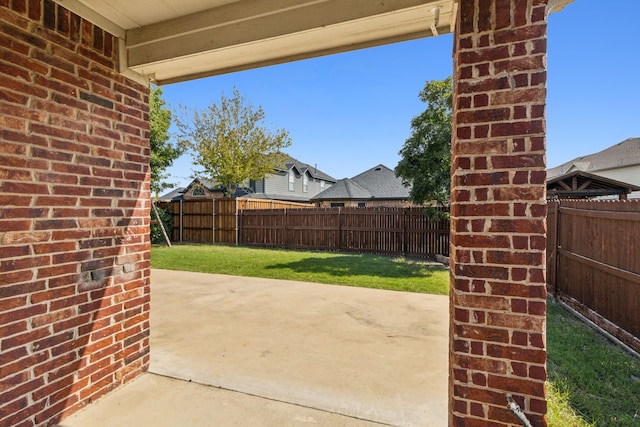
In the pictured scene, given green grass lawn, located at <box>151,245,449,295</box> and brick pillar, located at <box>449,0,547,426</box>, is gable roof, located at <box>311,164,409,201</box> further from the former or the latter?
brick pillar, located at <box>449,0,547,426</box>

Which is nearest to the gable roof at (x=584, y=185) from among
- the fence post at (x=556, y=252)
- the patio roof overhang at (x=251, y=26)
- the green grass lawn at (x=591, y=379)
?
the fence post at (x=556, y=252)

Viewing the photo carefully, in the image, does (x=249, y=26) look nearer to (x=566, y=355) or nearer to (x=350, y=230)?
(x=566, y=355)

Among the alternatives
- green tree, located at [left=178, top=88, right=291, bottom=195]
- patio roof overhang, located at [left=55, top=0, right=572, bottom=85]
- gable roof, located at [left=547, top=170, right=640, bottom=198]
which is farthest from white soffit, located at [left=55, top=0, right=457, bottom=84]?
green tree, located at [left=178, top=88, right=291, bottom=195]

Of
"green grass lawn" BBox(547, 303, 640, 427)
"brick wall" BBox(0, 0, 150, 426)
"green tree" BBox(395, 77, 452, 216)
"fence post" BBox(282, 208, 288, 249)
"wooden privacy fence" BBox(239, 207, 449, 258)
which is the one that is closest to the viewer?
"brick wall" BBox(0, 0, 150, 426)

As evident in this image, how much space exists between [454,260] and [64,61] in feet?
8.49

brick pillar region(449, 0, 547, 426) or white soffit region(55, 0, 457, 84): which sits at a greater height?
white soffit region(55, 0, 457, 84)

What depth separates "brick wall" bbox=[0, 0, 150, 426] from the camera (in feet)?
5.71

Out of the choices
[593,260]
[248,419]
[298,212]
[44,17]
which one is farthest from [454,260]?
[298,212]

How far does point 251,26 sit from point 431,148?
23.6 ft

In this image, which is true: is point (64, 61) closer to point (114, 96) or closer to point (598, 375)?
point (114, 96)

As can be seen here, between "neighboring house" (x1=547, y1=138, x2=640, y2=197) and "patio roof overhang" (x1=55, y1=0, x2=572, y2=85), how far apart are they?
20.1 metres

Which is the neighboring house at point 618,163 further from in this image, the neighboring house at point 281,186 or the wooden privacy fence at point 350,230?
the neighboring house at point 281,186

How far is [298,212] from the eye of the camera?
12.1 m

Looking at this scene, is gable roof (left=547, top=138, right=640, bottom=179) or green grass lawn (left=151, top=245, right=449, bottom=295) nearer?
green grass lawn (left=151, top=245, right=449, bottom=295)
